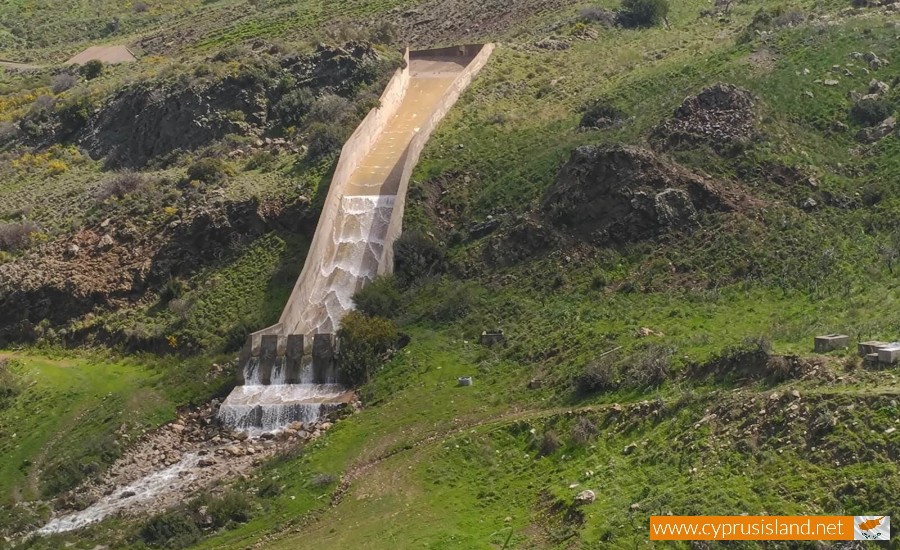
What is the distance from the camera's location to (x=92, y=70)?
6238 cm

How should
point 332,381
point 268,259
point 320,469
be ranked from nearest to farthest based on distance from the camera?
1. point 320,469
2. point 332,381
3. point 268,259

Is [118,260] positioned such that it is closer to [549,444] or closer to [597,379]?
[597,379]

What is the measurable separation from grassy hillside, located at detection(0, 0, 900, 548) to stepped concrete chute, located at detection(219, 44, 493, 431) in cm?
109

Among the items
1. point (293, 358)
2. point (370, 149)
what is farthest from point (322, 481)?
point (370, 149)

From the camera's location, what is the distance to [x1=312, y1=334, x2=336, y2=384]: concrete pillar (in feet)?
101

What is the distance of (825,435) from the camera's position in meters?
18.2

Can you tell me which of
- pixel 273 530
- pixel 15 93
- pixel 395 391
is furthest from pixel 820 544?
pixel 15 93

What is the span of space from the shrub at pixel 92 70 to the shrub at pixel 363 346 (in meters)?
39.1

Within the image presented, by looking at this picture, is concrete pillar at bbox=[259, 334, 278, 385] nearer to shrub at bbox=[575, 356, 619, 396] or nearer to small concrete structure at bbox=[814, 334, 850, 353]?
shrub at bbox=[575, 356, 619, 396]

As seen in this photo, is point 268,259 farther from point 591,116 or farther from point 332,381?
point 591,116

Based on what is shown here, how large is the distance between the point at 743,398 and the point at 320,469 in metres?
10.3

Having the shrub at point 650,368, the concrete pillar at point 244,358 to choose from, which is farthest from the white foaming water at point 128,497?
the shrub at point 650,368

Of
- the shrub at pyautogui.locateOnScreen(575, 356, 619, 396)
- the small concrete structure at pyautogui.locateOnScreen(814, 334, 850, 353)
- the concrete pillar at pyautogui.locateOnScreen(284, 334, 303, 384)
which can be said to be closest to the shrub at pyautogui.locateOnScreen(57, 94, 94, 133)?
the concrete pillar at pyautogui.locateOnScreen(284, 334, 303, 384)

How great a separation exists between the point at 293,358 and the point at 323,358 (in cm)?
98
